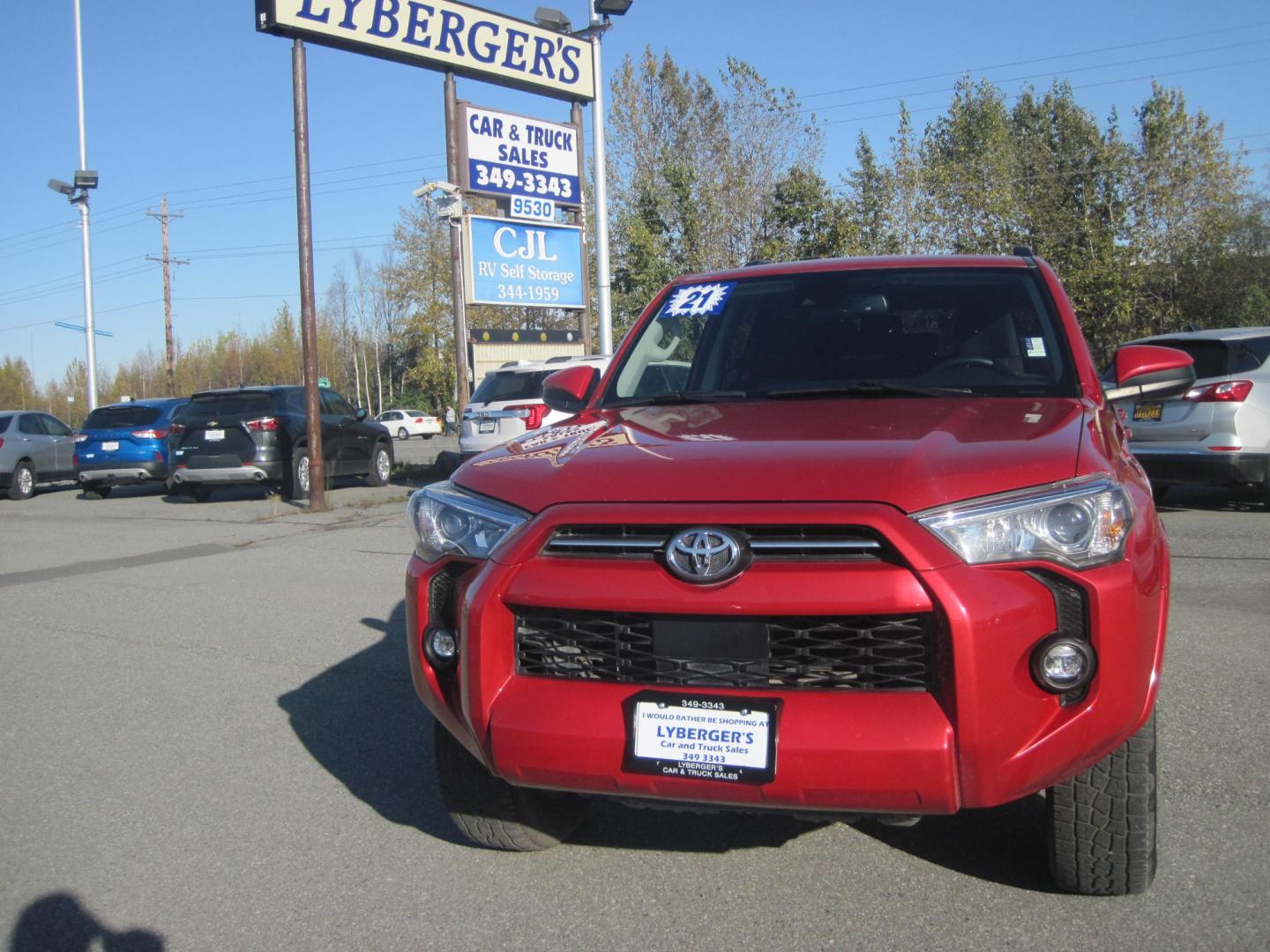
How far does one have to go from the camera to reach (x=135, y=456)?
18828 mm

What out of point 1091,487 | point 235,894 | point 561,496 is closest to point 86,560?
point 235,894

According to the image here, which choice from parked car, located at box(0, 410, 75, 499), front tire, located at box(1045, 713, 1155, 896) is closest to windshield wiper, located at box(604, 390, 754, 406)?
front tire, located at box(1045, 713, 1155, 896)

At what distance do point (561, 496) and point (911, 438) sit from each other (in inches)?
35.7

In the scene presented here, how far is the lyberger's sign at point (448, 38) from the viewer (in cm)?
1498

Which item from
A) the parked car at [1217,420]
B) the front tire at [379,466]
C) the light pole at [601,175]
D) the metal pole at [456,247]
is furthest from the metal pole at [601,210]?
the parked car at [1217,420]

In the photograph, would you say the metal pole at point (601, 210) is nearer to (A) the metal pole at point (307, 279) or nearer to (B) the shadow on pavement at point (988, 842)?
(A) the metal pole at point (307, 279)

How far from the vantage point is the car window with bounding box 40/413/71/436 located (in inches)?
845

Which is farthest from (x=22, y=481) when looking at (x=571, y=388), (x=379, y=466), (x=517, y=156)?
(x=571, y=388)

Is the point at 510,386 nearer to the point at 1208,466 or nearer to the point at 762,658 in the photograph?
the point at 1208,466

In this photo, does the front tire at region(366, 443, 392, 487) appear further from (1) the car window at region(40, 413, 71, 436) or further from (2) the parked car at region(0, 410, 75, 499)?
(1) the car window at region(40, 413, 71, 436)

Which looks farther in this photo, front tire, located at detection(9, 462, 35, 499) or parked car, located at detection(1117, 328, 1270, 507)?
front tire, located at detection(9, 462, 35, 499)

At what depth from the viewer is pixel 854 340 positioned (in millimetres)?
4223

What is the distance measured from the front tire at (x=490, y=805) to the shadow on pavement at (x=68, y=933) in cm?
84

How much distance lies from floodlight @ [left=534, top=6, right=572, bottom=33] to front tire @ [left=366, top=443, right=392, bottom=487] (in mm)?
7406
